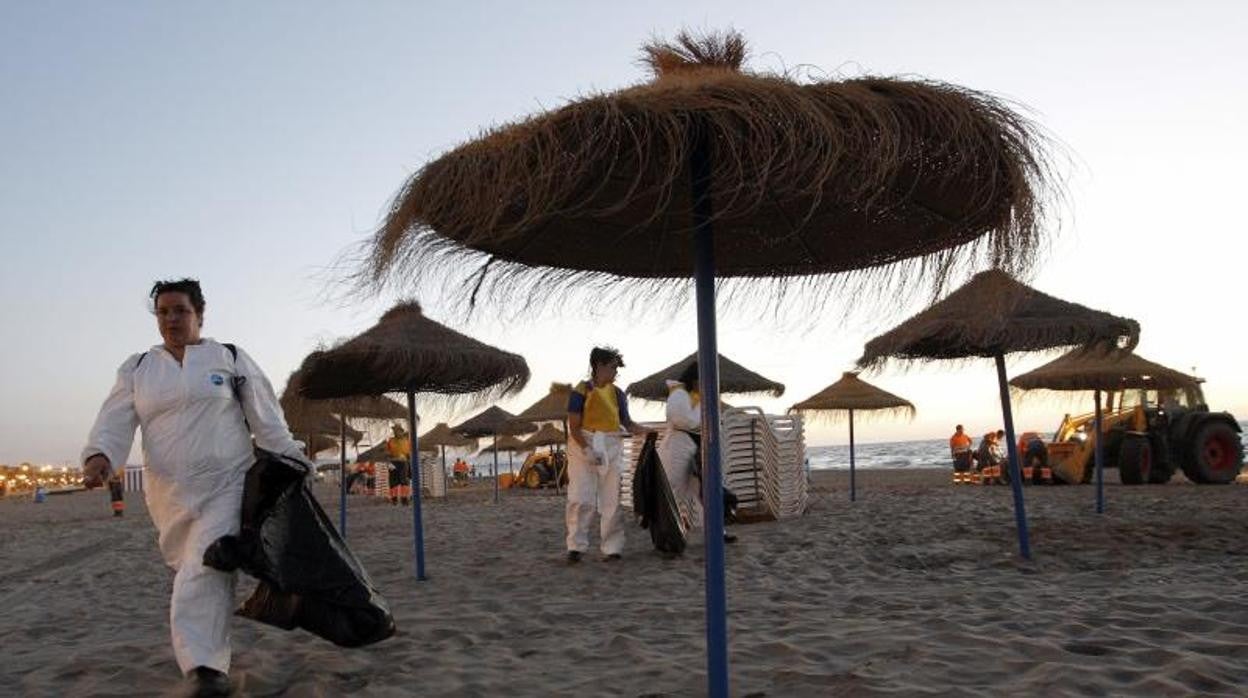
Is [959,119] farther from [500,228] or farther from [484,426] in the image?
[484,426]

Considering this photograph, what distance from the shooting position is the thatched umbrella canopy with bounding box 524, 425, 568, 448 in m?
26.7

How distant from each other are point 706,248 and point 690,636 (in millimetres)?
2153

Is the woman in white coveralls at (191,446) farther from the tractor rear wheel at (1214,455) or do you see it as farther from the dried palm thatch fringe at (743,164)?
the tractor rear wheel at (1214,455)

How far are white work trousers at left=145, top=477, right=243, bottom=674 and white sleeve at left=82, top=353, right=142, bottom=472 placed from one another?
16 cm

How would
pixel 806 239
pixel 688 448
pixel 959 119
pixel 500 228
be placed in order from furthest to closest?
pixel 688 448 < pixel 806 239 < pixel 500 228 < pixel 959 119

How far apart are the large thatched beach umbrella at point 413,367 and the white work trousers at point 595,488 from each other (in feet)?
3.00

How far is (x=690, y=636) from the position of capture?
4.32m

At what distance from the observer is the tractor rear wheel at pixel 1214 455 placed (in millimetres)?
14914

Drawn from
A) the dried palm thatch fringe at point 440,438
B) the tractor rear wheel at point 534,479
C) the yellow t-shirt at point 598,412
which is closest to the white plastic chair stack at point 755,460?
the yellow t-shirt at point 598,412

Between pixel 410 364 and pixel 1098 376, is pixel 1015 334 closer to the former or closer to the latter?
pixel 410 364

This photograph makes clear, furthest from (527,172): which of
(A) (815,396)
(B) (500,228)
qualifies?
(A) (815,396)

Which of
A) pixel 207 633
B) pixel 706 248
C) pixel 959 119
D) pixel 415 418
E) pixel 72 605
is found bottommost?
pixel 72 605

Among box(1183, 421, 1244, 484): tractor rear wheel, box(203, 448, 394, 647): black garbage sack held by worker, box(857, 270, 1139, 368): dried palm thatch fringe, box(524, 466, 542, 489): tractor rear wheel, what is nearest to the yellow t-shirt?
box(857, 270, 1139, 368): dried palm thatch fringe

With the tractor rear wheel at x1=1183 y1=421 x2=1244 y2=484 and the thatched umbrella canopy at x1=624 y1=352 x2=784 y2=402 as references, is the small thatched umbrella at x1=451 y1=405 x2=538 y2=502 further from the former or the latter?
the tractor rear wheel at x1=1183 y1=421 x2=1244 y2=484
